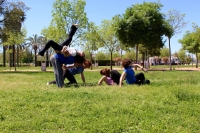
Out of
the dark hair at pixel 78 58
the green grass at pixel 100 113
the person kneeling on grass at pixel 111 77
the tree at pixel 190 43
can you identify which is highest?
the tree at pixel 190 43

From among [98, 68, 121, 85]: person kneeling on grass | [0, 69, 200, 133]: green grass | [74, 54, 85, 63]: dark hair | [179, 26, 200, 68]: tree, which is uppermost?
[179, 26, 200, 68]: tree

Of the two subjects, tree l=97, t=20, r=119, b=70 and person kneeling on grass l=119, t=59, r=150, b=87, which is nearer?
person kneeling on grass l=119, t=59, r=150, b=87

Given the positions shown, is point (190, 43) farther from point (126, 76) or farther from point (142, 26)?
point (126, 76)

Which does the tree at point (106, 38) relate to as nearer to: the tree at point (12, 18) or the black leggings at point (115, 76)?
the tree at point (12, 18)

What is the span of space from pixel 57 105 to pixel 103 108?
103cm

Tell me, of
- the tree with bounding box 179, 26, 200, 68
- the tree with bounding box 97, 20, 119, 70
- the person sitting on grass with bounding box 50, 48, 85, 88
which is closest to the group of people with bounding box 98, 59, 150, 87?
the person sitting on grass with bounding box 50, 48, 85, 88

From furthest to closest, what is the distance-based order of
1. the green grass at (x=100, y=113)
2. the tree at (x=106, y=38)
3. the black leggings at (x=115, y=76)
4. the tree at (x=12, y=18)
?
1. the tree at (x=106, y=38)
2. the tree at (x=12, y=18)
3. the black leggings at (x=115, y=76)
4. the green grass at (x=100, y=113)

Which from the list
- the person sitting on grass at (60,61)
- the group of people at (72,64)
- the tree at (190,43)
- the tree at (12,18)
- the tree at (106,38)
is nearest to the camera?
the group of people at (72,64)

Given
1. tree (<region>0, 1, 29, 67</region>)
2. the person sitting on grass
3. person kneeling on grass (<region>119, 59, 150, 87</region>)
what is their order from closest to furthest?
the person sitting on grass
person kneeling on grass (<region>119, 59, 150, 87</region>)
tree (<region>0, 1, 29, 67</region>)

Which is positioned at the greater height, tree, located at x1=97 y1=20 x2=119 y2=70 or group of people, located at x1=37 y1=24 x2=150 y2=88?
tree, located at x1=97 y1=20 x2=119 y2=70

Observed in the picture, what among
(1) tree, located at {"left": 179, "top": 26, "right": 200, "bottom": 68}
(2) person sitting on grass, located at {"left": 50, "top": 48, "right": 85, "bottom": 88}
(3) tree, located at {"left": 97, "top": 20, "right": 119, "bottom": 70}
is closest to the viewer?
(2) person sitting on grass, located at {"left": 50, "top": 48, "right": 85, "bottom": 88}

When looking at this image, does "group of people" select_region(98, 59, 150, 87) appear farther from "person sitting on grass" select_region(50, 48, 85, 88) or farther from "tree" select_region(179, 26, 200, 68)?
"tree" select_region(179, 26, 200, 68)

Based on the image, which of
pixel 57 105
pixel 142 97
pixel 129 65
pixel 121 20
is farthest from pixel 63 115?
pixel 121 20

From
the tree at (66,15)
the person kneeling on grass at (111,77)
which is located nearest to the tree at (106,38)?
the tree at (66,15)
